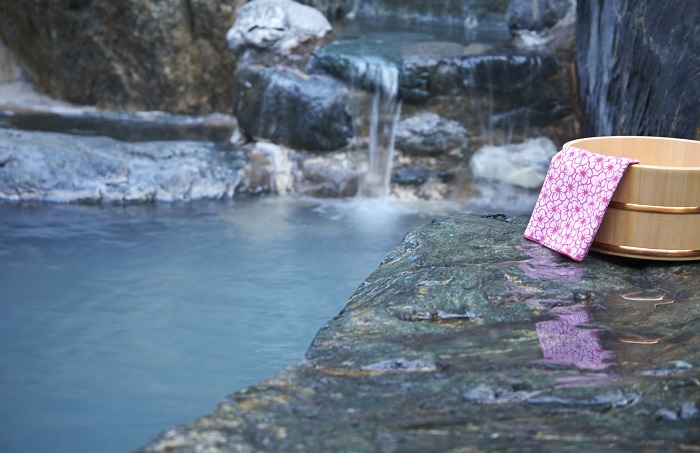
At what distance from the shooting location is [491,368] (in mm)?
1808

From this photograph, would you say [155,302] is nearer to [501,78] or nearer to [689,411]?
[689,411]

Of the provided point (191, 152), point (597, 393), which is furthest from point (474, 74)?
point (597, 393)

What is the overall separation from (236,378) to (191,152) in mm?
3047

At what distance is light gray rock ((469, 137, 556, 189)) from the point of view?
6.09m

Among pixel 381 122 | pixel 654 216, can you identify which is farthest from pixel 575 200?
pixel 381 122

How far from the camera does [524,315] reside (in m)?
2.15

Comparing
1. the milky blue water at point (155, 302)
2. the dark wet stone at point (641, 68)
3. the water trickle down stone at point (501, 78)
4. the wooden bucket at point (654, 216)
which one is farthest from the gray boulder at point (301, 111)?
the wooden bucket at point (654, 216)

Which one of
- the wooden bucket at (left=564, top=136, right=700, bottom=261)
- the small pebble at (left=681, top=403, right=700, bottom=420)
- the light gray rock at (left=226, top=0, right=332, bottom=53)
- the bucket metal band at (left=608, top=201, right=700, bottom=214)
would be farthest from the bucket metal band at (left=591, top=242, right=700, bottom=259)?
the light gray rock at (left=226, top=0, right=332, bottom=53)

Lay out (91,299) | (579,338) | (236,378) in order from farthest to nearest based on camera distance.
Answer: (91,299) → (236,378) → (579,338)

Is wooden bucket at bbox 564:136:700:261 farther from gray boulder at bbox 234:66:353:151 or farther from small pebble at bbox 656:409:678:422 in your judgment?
gray boulder at bbox 234:66:353:151

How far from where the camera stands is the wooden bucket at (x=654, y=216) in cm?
241

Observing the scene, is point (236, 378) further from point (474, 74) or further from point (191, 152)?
point (474, 74)

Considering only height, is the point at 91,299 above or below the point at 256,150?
below

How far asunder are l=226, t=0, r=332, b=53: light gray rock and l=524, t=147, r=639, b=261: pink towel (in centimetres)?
431
